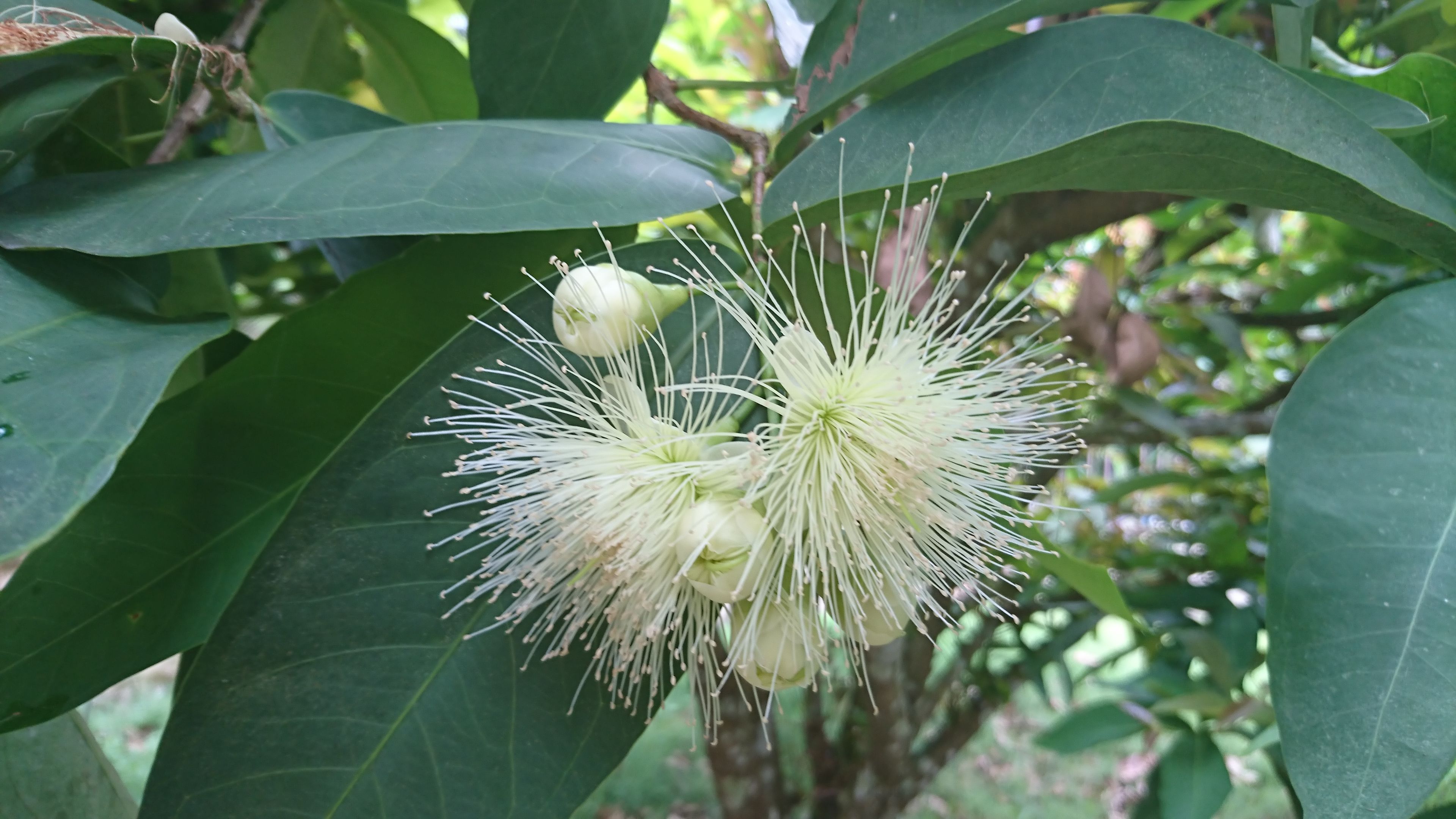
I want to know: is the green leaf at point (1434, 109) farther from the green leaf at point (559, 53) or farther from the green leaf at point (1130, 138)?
the green leaf at point (559, 53)

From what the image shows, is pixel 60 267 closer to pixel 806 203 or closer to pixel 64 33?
pixel 64 33

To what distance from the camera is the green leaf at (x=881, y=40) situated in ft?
1.67

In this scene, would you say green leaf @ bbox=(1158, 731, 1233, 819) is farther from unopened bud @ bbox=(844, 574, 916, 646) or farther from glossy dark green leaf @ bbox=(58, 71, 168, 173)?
glossy dark green leaf @ bbox=(58, 71, 168, 173)

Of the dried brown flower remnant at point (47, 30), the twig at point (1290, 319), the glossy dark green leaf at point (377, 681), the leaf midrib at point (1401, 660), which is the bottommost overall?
the twig at point (1290, 319)

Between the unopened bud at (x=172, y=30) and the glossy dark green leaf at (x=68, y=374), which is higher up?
the unopened bud at (x=172, y=30)

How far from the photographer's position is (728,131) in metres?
0.60

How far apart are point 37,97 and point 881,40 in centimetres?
49

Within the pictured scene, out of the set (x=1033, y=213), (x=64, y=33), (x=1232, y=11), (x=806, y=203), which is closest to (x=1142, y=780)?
(x=1033, y=213)

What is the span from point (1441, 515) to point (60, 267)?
74cm

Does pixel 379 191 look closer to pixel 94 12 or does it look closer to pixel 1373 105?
pixel 94 12

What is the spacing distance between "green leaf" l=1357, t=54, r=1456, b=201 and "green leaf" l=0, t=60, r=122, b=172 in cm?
80

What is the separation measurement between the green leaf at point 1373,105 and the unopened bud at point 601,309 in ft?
1.26

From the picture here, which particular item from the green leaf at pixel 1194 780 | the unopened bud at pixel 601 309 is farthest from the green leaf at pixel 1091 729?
the unopened bud at pixel 601 309

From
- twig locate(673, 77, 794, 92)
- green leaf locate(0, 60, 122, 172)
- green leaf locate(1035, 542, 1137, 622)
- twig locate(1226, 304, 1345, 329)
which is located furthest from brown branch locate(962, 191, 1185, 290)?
green leaf locate(0, 60, 122, 172)
